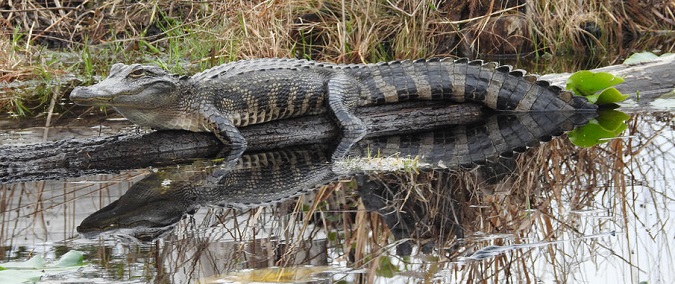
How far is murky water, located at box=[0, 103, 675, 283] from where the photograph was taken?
3713 millimetres

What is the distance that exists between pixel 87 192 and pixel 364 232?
1.71 metres

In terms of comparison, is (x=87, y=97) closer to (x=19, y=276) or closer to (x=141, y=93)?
(x=141, y=93)

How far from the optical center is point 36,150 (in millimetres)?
5777

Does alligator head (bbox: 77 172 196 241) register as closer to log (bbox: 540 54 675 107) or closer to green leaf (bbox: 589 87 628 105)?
green leaf (bbox: 589 87 628 105)

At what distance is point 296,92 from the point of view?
6.62 meters

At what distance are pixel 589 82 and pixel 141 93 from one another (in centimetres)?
328

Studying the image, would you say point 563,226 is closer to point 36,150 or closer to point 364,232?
point 364,232

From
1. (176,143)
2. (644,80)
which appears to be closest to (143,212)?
(176,143)

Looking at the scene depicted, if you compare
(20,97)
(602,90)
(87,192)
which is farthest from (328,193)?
(20,97)

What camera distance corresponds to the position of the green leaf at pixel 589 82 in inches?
279

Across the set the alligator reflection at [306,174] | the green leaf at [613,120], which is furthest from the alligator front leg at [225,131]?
the green leaf at [613,120]

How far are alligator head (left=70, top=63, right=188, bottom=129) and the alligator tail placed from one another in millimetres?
1359

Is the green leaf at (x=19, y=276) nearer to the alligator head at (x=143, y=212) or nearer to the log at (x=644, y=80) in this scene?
the alligator head at (x=143, y=212)

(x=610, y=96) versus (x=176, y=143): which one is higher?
(x=610, y=96)
